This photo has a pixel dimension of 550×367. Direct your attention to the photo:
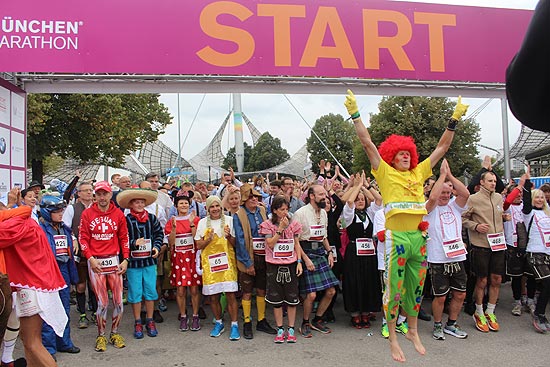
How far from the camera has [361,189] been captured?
584 centimetres

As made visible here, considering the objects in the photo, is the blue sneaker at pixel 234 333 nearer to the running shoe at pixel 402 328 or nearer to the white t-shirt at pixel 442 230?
the running shoe at pixel 402 328

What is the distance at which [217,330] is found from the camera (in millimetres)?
5605

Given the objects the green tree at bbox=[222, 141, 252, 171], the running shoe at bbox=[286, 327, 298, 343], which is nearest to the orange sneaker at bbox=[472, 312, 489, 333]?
the running shoe at bbox=[286, 327, 298, 343]

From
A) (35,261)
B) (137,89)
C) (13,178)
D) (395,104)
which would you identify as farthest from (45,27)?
(395,104)

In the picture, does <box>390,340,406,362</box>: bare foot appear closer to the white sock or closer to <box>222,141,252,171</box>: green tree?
the white sock

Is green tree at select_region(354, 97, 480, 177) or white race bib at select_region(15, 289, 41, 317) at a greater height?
green tree at select_region(354, 97, 480, 177)

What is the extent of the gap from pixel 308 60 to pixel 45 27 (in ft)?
12.5

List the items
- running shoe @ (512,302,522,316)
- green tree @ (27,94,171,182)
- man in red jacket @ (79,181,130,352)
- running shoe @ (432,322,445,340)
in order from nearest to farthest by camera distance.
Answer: man in red jacket @ (79,181,130,352)
running shoe @ (432,322,445,340)
running shoe @ (512,302,522,316)
green tree @ (27,94,171,182)

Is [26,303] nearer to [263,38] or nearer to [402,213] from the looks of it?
[402,213]

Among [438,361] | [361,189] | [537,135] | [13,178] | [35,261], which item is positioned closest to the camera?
[35,261]

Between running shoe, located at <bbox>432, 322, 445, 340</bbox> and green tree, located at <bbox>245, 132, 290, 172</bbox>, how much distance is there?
225ft

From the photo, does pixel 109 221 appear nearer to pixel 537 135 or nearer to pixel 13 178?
pixel 13 178

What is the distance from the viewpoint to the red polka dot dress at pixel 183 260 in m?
5.86

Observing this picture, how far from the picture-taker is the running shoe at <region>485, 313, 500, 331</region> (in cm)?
567
